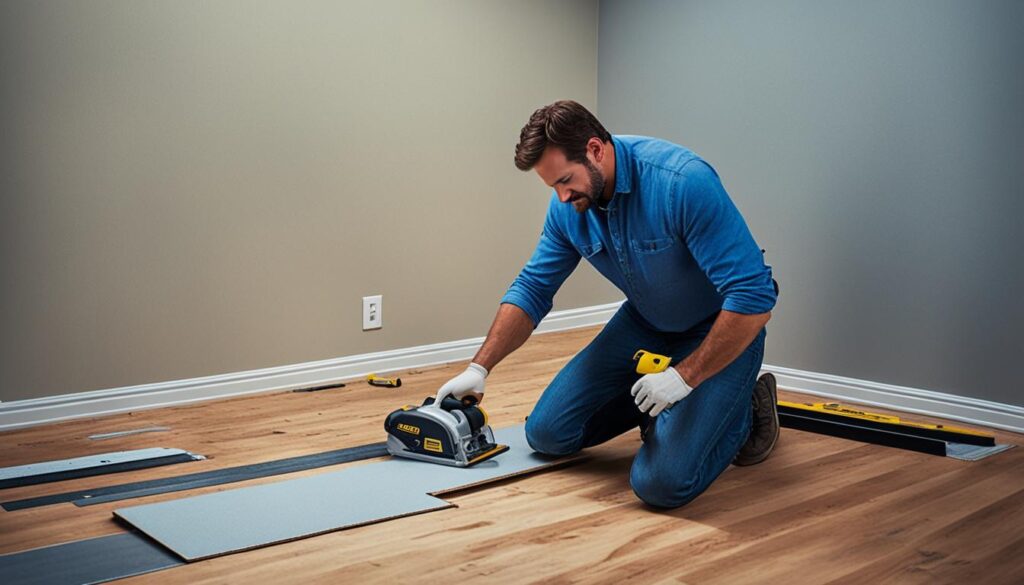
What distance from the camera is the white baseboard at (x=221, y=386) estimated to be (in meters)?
3.60

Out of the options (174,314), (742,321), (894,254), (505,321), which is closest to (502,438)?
(505,321)

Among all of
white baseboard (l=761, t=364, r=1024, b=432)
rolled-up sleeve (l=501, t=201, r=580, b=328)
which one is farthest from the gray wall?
rolled-up sleeve (l=501, t=201, r=580, b=328)

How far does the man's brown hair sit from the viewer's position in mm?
2729

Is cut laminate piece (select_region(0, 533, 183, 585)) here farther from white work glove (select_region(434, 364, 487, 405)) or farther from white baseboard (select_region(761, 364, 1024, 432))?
white baseboard (select_region(761, 364, 1024, 432))

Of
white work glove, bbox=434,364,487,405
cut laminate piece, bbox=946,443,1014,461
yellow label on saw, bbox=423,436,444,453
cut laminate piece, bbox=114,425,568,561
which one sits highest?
white work glove, bbox=434,364,487,405

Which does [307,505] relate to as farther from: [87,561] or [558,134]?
[558,134]

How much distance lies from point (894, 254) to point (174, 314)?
2.57 meters

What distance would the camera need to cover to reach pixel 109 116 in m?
3.65

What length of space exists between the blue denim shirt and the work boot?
1.18 ft

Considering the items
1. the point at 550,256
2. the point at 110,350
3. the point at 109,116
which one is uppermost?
the point at 109,116

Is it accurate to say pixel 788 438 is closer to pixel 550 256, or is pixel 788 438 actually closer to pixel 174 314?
pixel 550 256

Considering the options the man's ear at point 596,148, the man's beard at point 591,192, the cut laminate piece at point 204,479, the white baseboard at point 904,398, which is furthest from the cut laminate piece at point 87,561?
the white baseboard at point 904,398

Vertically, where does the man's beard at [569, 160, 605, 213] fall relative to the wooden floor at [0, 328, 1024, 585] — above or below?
above

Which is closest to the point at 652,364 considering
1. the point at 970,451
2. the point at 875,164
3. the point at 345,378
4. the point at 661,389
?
the point at 661,389
